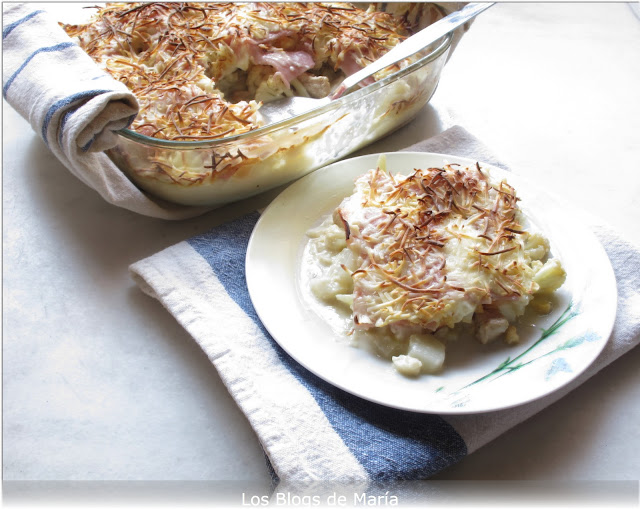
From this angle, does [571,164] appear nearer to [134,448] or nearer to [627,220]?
[627,220]

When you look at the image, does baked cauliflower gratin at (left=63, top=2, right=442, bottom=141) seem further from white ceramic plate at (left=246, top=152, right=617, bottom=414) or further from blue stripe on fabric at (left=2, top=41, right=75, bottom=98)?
white ceramic plate at (left=246, top=152, right=617, bottom=414)

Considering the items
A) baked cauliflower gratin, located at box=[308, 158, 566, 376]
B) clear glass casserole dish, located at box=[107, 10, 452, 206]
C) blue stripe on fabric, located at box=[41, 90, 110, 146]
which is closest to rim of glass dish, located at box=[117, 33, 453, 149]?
clear glass casserole dish, located at box=[107, 10, 452, 206]

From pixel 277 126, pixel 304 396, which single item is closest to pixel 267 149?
pixel 277 126

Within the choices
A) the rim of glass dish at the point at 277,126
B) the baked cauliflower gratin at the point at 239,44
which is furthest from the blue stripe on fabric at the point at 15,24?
the rim of glass dish at the point at 277,126

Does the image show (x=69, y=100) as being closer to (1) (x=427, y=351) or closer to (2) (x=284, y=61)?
(2) (x=284, y=61)

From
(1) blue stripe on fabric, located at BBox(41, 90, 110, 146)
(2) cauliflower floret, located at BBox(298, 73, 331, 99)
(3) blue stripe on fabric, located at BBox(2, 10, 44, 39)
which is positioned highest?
(3) blue stripe on fabric, located at BBox(2, 10, 44, 39)

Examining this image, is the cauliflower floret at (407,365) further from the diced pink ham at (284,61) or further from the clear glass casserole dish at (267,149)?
the diced pink ham at (284,61)

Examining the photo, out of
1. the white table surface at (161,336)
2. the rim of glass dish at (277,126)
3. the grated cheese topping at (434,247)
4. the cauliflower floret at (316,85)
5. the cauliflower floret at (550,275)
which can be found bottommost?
the white table surface at (161,336)

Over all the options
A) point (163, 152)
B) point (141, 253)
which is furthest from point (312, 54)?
point (141, 253)
